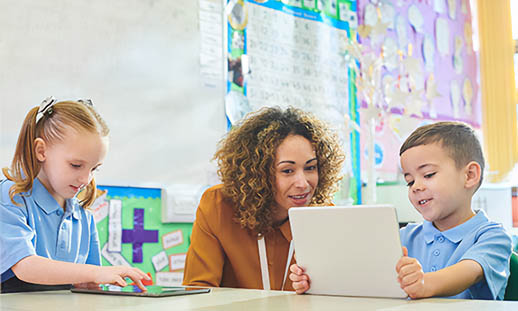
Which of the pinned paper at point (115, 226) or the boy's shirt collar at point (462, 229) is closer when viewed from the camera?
the boy's shirt collar at point (462, 229)

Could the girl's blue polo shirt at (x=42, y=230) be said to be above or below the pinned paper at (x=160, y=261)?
above

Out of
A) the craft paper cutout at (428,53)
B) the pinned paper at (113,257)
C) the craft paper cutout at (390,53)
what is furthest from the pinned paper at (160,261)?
the craft paper cutout at (428,53)

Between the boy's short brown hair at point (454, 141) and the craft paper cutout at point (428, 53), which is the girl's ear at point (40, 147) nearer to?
the boy's short brown hair at point (454, 141)

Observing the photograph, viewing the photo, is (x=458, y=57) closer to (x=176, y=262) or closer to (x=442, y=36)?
(x=442, y=36)

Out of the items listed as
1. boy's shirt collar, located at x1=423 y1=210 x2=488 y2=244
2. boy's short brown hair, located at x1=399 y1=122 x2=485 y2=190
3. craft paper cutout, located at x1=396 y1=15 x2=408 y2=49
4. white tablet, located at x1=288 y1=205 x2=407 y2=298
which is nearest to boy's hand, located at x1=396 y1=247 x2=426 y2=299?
white tablet, located at x1=288 y1=205 x2=407 y2=298

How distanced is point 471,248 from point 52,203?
98 cm

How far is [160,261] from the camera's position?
8.43ft

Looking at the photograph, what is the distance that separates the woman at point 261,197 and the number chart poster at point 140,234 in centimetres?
83

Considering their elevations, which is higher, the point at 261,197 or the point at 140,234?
the point at 261,197

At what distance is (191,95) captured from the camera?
269 centimetres

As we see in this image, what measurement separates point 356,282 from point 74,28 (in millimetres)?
1746

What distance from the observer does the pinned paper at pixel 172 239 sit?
2592mm

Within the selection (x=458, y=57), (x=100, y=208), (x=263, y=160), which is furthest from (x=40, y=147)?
(x=458, y=57)

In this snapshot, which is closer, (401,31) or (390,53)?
(390,53)
